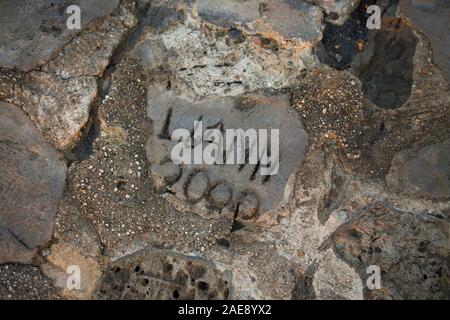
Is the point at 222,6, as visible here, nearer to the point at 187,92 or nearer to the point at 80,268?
the point at 187,92

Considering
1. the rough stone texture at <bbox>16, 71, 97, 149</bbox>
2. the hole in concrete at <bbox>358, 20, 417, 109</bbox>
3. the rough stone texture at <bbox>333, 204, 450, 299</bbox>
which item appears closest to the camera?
the rough stone texture at <bbox>333, 204, 450, 299</bbox>

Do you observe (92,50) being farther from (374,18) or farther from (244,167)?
(374,18)

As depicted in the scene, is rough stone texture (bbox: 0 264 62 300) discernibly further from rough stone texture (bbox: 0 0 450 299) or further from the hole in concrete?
A: the hole in concrete

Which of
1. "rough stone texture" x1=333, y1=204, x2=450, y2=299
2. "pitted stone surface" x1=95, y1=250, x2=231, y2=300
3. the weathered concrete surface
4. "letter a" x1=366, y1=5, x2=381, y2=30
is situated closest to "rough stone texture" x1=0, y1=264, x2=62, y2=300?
"pitted stone surface" x1=95, y1=250, x2=231, y2=300

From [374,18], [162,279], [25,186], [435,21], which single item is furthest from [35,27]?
[435,21]

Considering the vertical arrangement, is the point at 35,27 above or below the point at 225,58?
above

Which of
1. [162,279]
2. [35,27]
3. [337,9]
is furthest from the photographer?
[337,9]

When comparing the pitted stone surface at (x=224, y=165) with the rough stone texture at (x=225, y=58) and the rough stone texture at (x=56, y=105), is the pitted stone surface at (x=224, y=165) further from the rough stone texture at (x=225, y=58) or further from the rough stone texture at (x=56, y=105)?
the rough stone texture at (x=56, y=105)
